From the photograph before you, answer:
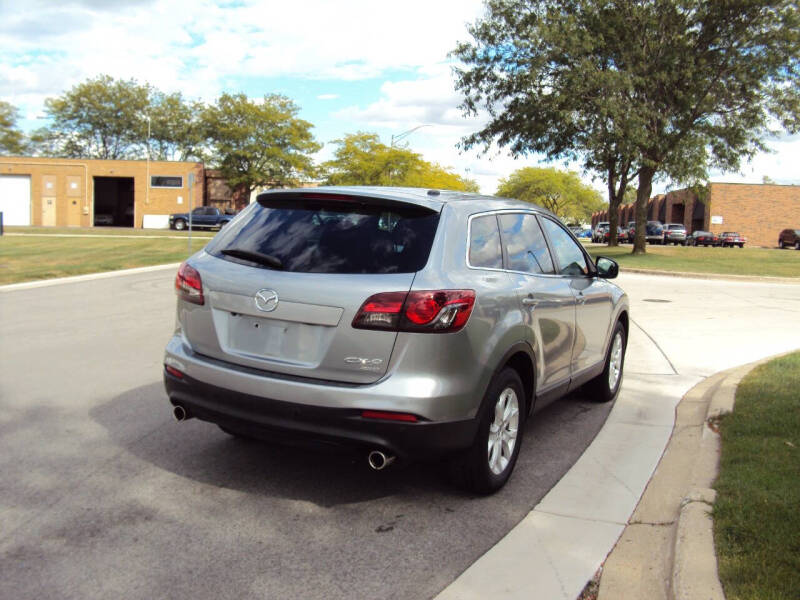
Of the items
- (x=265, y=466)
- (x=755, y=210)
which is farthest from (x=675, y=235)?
(x=265, y=466)

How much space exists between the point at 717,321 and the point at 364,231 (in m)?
9.99

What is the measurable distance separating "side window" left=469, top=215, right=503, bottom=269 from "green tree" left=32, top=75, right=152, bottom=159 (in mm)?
88225

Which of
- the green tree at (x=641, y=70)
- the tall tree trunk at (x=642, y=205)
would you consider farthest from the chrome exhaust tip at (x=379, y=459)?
the tall tree trunk at (x=642, y=205)

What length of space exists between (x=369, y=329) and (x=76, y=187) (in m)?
69.9

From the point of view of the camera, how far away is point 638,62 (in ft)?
94.5

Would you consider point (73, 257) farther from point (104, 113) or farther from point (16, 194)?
point (104, 113)

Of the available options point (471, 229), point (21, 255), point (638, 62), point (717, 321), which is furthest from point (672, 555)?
point (638, 62)

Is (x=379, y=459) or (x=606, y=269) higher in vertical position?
(x=606, y=269)

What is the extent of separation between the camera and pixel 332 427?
145 inches

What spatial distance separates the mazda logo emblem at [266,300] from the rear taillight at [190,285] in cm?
47

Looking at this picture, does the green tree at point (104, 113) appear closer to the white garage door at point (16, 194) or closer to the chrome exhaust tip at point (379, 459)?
the white garage door at point (16, 194)

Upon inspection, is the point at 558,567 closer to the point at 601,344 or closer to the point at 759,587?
the point at 759,587

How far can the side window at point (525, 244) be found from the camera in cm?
475

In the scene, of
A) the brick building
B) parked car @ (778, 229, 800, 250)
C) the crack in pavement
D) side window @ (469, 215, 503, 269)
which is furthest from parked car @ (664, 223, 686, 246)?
side window @ (469, 215, 503, 269)
